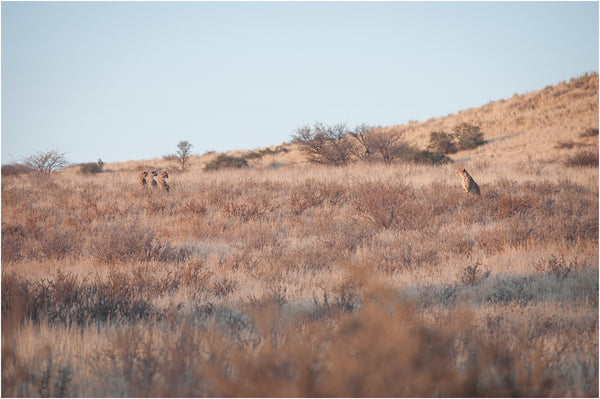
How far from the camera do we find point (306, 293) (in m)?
4.75

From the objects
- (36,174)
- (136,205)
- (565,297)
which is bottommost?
(565,297)

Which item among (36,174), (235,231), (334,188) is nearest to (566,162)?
(334,188)

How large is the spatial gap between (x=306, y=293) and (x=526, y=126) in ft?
103

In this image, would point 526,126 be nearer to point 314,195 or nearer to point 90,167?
point 314,195

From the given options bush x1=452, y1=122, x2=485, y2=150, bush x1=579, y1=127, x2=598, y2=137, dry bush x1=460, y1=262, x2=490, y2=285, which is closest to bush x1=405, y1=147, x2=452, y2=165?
bush x1=452, y1=122, x2=485, y2=150

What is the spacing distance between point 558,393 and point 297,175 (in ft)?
47.1

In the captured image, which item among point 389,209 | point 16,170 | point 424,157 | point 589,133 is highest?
point 589,133

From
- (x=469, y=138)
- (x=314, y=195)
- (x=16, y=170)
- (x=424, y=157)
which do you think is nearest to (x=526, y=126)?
(x=469, y=138)

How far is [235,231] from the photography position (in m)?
8.62

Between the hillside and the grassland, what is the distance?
41.6 feet

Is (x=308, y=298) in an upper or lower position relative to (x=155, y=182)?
lower

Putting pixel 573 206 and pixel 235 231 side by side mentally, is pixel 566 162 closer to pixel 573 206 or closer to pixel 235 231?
pixel 573 206

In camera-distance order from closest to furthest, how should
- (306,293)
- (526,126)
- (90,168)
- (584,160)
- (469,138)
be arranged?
(306,293)
(584,160)
(469,138)
(526,126)
(90,168)

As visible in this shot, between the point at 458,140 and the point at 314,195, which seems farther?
the point at 458,140
